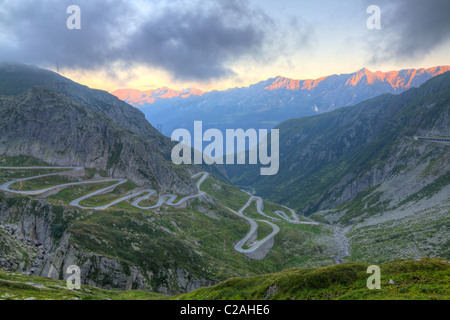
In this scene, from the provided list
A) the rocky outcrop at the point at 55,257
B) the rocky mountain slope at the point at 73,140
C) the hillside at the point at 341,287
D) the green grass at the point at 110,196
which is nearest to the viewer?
the hillside at the point at 341,287

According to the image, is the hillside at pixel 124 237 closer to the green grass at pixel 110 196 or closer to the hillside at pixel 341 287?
the green grass at pixel 110 196

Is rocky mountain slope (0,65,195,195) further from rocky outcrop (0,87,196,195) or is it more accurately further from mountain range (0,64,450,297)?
mountain range (0,64,450,297)

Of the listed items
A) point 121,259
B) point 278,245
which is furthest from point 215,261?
point 278,245

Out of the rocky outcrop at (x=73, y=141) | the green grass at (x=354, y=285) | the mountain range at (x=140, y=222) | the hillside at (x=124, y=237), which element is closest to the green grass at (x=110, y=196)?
the hillside at (x=124, y=237)

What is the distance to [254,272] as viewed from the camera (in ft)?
352

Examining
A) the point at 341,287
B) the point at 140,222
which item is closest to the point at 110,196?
the point at 140,222

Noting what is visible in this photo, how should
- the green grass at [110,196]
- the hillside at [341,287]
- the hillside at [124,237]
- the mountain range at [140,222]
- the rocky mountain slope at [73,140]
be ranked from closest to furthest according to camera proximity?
1. the hillside at [341,287]
2. the hillside at [124,237]
3. the mountain range at [140,222]
4. the green grass at [110,196]
5. the rocky mountain slope at [73,140]

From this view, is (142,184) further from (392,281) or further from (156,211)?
(392,281)

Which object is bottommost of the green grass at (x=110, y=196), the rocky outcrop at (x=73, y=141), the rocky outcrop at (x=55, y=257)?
the rocky outcrop at (x=55, y=257)

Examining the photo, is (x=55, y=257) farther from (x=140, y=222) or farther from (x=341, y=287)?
(x=341, y=287)

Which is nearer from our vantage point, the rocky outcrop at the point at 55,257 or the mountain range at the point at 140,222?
the rocky outcrop at the point at 55,257

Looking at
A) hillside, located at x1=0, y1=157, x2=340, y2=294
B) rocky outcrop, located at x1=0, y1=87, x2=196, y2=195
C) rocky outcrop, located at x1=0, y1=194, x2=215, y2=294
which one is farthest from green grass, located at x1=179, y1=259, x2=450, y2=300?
rocky outcrop, located at x1=0, y1=87, x2=196, y2=195

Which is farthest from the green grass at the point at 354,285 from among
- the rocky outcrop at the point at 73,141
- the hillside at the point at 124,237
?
the rocky outcrop at the point at 73,141

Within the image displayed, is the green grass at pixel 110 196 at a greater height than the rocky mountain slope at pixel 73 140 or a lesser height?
lesser
